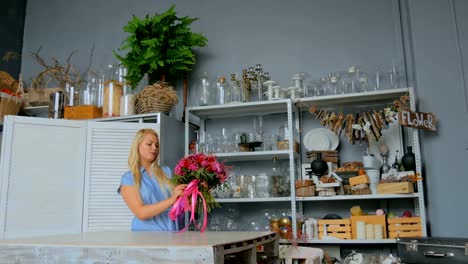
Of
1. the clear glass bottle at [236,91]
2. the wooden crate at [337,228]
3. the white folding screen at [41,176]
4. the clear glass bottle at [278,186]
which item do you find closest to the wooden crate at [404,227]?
the wooden crate at [337,228]

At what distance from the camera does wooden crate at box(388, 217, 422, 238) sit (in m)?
3.22

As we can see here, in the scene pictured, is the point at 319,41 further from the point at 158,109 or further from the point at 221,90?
the point at 158,109

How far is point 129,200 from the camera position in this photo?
2525 mm

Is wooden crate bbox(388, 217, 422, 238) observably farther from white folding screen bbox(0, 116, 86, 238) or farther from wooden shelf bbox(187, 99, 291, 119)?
white folding screen bbox(0, 116, 86, 238)

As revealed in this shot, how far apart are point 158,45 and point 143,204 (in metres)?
1.72

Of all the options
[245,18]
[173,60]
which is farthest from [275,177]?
[245,18]

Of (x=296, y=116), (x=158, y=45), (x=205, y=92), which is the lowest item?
(x=296, y=116)

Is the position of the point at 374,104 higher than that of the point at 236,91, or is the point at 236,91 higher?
the point at 236,91

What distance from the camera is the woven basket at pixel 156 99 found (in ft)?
12.4

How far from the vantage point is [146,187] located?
104 inches

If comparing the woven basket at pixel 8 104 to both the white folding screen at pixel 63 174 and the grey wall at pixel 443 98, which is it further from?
the grey wall at pixel 443 98

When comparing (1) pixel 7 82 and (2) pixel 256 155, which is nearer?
(2) pixel 256 155

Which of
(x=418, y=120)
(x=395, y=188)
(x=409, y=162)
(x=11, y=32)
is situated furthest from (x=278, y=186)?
(x=11, y=32)

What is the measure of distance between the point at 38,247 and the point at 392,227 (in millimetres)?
2512
